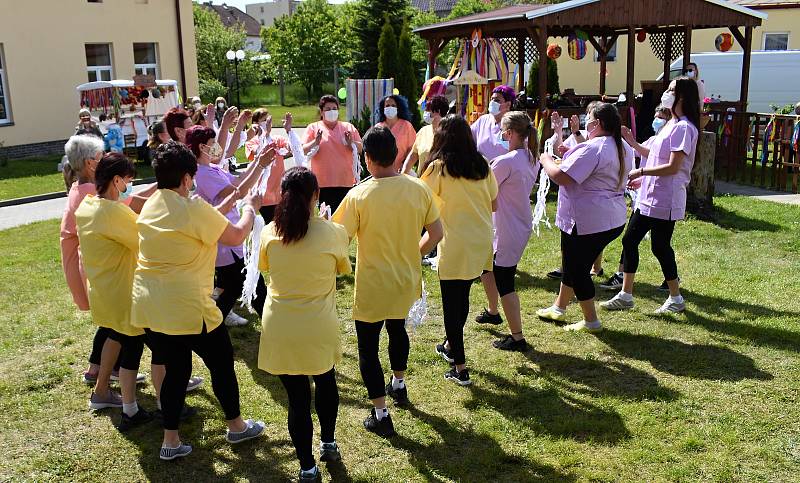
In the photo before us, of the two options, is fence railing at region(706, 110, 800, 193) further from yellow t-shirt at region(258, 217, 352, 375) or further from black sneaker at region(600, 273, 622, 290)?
yellow t-shirt at region(258, 217, 352, 375)

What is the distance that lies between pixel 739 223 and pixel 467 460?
674cm

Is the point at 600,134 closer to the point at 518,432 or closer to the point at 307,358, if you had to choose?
the point at 518,432

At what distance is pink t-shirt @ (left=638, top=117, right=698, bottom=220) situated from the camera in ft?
18.4

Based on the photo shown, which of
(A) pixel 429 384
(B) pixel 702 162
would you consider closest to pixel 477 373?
(A) pixel 429 384

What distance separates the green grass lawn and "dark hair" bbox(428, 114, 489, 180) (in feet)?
4.66

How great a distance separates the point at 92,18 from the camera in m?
21.0

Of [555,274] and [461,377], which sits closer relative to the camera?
[461,377]

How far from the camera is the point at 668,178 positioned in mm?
5773

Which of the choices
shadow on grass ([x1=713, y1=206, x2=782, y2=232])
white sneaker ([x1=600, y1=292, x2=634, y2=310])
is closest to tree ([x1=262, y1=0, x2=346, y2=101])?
shadow on grass ([x1=713, y1=206, x2=782, y2=232])

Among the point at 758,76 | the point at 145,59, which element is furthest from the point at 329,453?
the point at 145,59

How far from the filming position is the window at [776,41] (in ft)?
84.9

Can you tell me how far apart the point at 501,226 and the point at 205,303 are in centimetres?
235

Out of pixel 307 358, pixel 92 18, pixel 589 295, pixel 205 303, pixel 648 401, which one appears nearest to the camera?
pixel 307 358

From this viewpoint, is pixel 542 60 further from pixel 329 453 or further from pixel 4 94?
pixel 4 94
